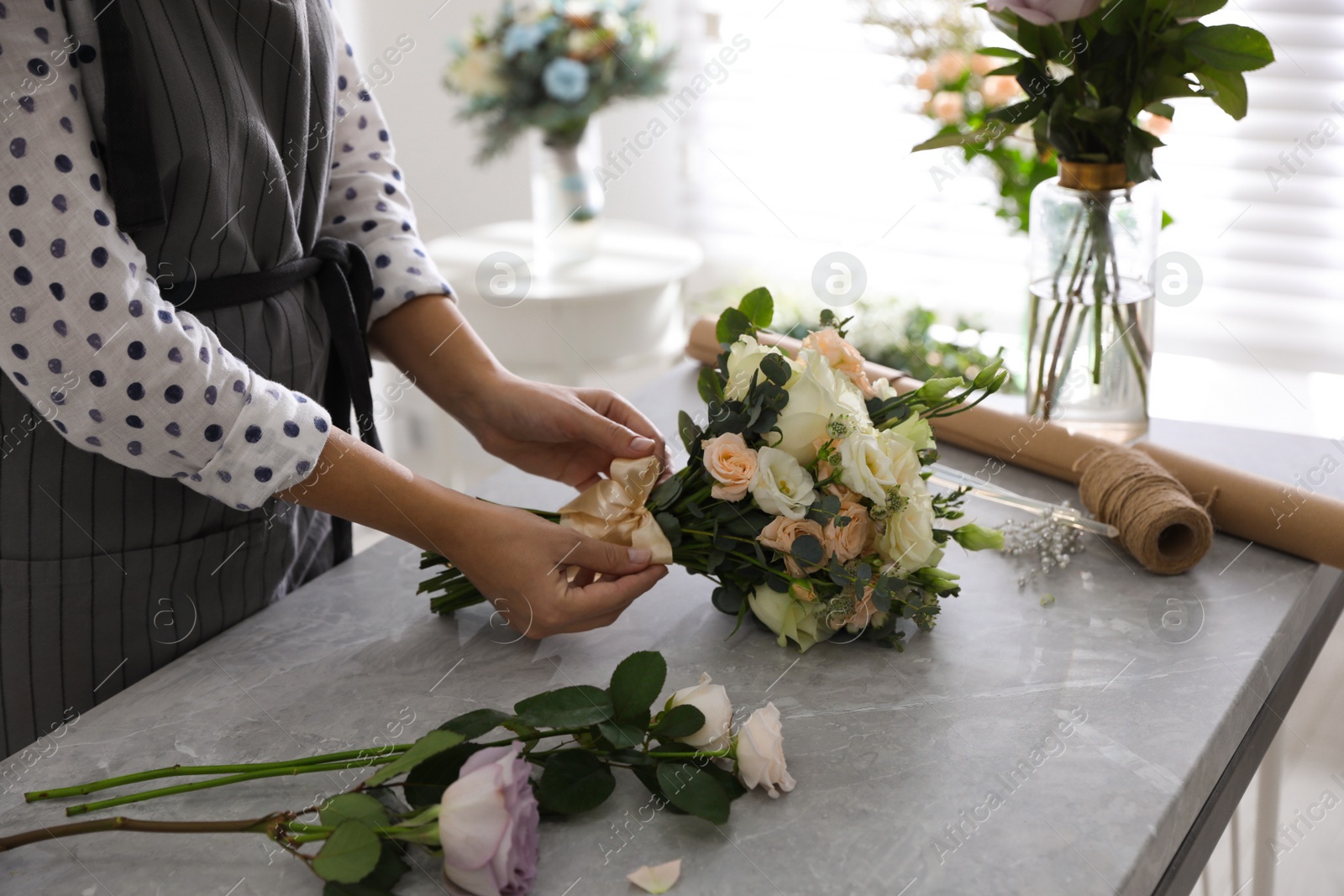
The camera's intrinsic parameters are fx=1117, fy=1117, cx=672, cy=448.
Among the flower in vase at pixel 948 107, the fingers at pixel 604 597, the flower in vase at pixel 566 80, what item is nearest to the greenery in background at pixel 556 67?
the flower in vase at pixel 566 80

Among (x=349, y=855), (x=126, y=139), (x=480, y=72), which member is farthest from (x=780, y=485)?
(x=480, y=72)

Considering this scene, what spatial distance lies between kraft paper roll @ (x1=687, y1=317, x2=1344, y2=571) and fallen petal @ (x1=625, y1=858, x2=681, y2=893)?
0.46 m

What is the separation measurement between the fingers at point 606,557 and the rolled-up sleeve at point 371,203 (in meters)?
0.31

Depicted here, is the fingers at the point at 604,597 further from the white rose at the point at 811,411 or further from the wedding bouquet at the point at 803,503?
the white rose at the point at 811,411

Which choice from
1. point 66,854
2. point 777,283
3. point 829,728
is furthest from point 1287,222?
point 66,854

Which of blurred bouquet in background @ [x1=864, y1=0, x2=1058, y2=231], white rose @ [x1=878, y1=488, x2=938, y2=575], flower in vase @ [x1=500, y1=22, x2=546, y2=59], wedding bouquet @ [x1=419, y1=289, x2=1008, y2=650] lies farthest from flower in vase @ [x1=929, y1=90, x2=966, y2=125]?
white rose @ [x1=878, y1=488, x2=938, y2=575]

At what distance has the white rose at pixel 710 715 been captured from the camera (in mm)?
656

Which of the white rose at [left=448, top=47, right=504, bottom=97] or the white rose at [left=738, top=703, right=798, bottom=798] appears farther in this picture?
the white rose at [left=448, top=47, right=504, bottom=97]

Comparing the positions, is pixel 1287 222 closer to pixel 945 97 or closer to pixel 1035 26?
pixel 945 97

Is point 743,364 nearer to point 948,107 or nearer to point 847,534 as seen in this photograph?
point 847,534

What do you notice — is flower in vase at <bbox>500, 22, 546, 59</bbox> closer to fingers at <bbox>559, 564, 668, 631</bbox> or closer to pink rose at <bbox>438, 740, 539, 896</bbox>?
fingers at <bbox>559, 564, 668, 631</bbox>

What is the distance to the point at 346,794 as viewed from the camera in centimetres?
59

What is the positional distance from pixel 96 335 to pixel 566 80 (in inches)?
66.7

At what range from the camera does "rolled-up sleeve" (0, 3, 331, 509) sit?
667 millimetres
